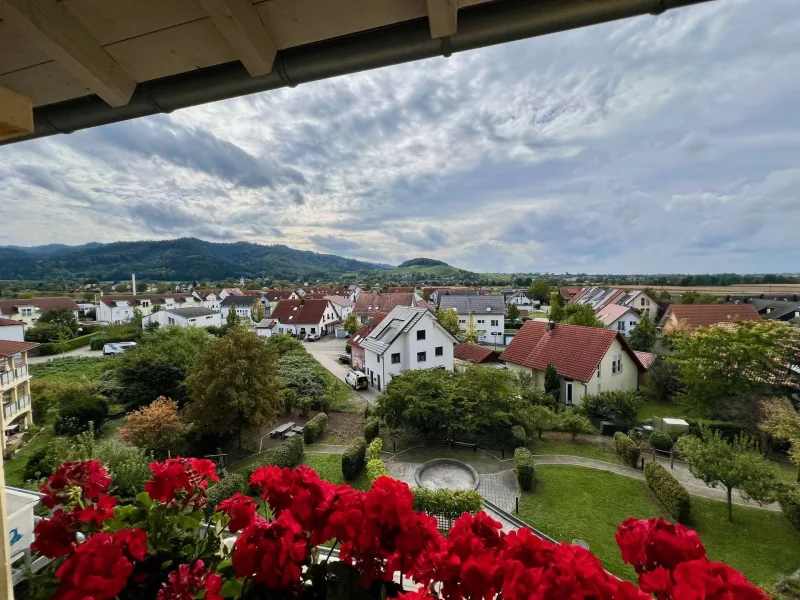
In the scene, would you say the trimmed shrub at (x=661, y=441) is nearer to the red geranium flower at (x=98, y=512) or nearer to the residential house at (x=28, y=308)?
the red geranium flower at (x=98, y=512)

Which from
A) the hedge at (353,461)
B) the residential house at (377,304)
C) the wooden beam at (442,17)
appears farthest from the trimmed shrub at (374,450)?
the residential house at (377,304)

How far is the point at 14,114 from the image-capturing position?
5.61 ft

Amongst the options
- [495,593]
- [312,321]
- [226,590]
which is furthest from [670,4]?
[312,321]

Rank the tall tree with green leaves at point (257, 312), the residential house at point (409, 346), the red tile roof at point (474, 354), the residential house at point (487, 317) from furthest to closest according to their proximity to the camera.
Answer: the tall tree with green leaves at point (257, 312)
the residential house at point (487, 317)
the red tile roof at point (474, 354)
the residential house at point (409, 346)

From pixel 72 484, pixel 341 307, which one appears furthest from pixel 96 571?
pixel 341 307

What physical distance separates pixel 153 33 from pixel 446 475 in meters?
13.2

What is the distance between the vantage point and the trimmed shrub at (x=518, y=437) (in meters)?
14.1

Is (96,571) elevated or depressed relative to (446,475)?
elevated

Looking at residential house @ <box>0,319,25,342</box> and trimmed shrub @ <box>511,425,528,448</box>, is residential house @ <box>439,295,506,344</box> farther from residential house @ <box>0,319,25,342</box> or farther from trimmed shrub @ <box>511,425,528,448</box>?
residential house @ <box>0,319,25,342</box>

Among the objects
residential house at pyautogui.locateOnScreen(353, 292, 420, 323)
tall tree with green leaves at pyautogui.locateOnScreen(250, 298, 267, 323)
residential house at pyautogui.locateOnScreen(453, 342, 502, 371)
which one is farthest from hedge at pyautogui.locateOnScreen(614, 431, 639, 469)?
tall tree with green leaves at pyautogui.locateOnScreen(250, 298, 267, 323)

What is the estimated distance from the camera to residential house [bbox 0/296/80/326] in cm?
4128

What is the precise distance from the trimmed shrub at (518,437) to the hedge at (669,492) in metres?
4.12

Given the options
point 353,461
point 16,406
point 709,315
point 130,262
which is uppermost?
point 130,262

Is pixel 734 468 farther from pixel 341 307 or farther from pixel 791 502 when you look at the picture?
pixel 341 307
